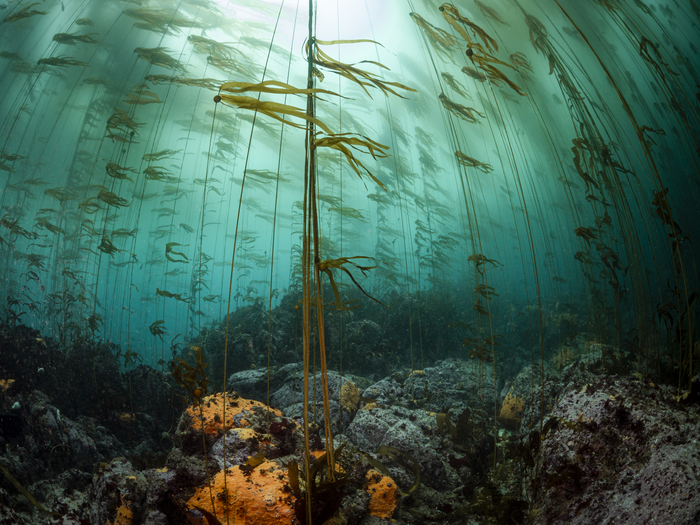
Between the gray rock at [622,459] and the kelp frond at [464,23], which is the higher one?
the kelp frond at [464,23]

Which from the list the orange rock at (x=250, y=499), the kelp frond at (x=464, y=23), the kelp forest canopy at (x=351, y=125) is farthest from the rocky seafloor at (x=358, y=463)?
the kelp frond at (x=464, y=23)

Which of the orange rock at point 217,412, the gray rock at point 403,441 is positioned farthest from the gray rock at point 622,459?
the orange rock at point 217,412

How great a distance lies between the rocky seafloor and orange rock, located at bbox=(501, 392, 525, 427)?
0.52 m

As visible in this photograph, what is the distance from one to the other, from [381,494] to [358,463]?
0.62 feet

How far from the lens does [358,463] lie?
5.56 feet

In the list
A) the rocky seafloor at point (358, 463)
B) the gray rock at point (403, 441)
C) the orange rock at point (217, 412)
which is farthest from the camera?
the gray rock at point (403, 441)

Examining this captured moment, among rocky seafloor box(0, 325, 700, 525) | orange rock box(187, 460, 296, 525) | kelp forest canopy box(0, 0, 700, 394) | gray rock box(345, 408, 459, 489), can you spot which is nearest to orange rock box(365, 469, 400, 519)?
rocky seafloor box(0, 325, 700, 525)

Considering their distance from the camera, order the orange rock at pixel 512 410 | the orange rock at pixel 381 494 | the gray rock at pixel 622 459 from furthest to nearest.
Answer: the orange rock at pixel 512 410 → the orange rock at pixel 381 494 → the gray rock at pixel 622 459

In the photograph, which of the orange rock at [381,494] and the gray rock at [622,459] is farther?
the orange rock at [381,494]

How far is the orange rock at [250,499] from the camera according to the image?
1302 millimetres

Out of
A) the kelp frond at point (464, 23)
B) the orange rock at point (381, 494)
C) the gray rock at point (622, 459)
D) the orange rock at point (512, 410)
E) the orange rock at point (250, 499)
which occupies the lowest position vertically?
the orange rock at point (512, 410)

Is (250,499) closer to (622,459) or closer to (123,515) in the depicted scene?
(123,515)

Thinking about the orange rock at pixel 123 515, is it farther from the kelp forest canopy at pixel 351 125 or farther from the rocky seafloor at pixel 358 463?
the kelp forest canopy at pixel 351 125

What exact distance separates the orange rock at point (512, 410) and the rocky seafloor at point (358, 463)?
1.71 feet
